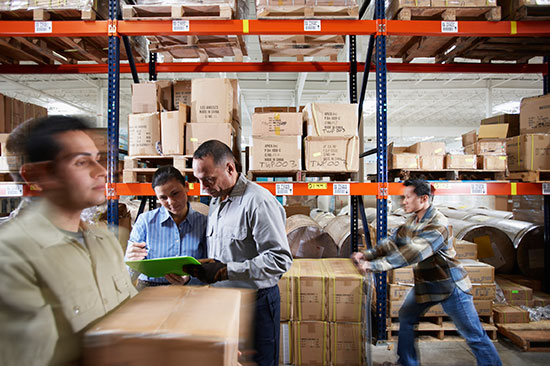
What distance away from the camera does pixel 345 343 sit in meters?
3.47

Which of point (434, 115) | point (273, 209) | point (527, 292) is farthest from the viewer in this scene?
point (434, 115)

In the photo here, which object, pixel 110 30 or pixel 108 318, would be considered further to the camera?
pixel 110 30

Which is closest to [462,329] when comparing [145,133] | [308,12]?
[308,12]

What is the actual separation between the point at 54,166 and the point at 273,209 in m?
1.40

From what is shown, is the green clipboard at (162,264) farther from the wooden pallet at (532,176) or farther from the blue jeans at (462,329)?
the wooden pallet at (532,176)

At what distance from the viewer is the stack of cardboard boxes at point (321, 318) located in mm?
3465

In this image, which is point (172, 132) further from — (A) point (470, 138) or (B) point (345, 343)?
(A) point (470, 138)

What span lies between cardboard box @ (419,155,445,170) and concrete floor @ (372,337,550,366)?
240 centimetres

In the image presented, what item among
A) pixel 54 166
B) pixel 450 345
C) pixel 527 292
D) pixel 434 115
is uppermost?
pixel 434 115

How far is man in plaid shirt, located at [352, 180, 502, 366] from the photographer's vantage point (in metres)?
2.91

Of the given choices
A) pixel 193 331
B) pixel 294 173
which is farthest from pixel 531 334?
pixel 193 331

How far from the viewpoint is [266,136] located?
3.50 m

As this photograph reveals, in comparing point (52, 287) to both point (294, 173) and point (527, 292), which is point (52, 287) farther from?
point (527, 292)

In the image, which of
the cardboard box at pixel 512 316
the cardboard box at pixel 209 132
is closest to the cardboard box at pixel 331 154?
the cardboard box at pixel 209 132
